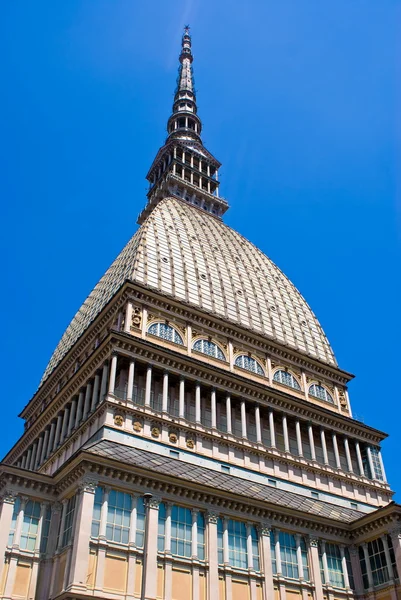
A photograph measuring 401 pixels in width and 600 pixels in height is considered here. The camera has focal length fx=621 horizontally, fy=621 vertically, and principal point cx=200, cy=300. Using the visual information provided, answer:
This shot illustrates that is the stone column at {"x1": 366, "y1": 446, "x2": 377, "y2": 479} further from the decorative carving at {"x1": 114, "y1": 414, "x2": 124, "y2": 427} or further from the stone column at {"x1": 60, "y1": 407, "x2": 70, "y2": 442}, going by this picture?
the stone column at {"x1": 60, "y1": 407, "x2": 70, "y2": 442}

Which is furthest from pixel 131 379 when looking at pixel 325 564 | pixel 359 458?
pixel 359 458

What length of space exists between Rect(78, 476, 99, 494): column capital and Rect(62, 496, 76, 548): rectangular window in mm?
1859

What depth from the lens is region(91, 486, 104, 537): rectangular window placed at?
38188mm

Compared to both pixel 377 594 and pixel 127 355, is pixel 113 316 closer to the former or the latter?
pixel 127 355

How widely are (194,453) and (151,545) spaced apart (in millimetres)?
14015

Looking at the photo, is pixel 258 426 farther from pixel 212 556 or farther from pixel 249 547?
pixel 212 556

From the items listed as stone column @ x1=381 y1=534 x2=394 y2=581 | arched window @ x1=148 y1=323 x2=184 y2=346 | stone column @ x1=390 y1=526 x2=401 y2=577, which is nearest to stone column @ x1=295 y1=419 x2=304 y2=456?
stone column @ x1=381 y1=534 x2=394 y2=581

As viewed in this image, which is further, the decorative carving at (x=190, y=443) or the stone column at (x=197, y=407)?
the stone column at (x=197, y=407)

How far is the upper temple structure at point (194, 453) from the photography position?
1556 inches

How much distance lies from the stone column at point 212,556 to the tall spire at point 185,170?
6489 centimetres

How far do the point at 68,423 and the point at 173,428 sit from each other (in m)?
12.8

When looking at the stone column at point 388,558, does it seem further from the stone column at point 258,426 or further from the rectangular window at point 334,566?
the stone column at point 258,426

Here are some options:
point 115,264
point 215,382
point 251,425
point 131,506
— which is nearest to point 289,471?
point 251,425

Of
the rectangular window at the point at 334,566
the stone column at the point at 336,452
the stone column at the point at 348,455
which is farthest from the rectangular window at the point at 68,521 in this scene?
the stone column at the point at 348,455
